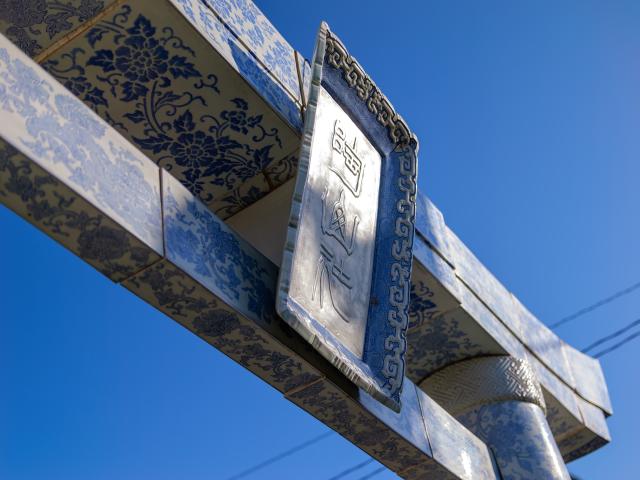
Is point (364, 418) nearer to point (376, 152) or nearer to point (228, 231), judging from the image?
point (228, 231)

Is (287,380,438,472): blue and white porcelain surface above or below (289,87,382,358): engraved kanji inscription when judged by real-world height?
below

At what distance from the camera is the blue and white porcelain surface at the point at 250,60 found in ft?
9.67

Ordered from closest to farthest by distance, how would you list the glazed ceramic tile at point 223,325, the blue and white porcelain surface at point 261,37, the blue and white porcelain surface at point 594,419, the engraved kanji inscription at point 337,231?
the glazed ceramic tile at point 223,325
the engraved kanji inscription at point 337,231
the blue and white porcelain surface at point 261,37
the blue and white porcelain surface at point 594,419

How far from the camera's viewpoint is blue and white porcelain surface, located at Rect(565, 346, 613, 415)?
506cm

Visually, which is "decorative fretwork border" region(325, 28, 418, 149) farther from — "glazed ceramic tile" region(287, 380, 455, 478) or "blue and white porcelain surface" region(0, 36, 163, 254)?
"glazed ceramic tile" region(287, 380, 455, 478)

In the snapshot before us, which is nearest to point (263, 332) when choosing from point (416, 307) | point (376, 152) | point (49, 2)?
point (376, 152)

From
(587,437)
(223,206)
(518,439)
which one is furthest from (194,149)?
(587,437)

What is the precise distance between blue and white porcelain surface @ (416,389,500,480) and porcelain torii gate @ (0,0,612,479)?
0.01 m

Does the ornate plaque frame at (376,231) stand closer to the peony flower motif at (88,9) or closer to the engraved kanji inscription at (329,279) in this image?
the engraved kanji inscription at (329,279)

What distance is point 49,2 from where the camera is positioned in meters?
2.76

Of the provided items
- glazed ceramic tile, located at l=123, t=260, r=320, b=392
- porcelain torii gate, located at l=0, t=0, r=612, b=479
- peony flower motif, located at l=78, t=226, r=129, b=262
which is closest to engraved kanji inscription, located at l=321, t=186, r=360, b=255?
porcelain torii gate, located at l=0, t=0, r=612, b=479

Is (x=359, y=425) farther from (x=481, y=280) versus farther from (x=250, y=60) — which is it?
(x=481, y=280)

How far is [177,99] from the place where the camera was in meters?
3.09

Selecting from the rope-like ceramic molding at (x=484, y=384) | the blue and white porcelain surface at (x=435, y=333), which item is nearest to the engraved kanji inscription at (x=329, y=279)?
the blue and white porcelain surface at (x=435, y=333)
